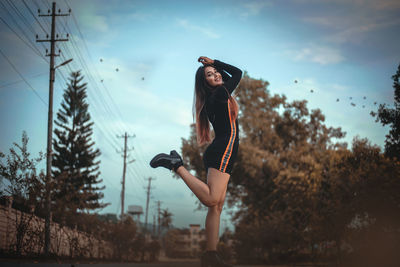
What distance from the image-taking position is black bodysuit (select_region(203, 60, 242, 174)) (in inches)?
150

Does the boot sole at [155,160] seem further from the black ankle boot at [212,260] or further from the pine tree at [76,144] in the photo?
the pine tree at [76,144]

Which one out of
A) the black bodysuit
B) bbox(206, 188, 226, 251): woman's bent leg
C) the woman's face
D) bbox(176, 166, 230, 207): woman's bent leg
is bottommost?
bbox(206, 188, 226, 251): woman's bent leg

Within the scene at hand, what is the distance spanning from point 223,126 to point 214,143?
0.69 ft

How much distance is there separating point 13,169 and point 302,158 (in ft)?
58.4

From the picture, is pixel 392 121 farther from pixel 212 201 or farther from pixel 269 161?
pixel 212 201

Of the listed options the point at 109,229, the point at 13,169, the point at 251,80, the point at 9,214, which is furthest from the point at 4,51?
the point at 251,80

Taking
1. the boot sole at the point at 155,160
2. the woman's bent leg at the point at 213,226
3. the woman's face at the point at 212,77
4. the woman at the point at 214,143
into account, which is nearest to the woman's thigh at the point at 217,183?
the woman at the point at 214,143

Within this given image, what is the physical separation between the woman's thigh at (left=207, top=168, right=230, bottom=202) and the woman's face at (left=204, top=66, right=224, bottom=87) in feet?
3.32

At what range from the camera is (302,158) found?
75.6ft

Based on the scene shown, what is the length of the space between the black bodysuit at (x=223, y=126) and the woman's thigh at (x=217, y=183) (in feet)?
0.15

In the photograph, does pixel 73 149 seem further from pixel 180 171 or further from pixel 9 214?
pixel 180 171

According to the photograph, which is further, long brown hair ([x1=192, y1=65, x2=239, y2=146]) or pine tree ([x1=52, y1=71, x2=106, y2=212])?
pine tree ([x1=52, y1=71, x2=106, y2=212])

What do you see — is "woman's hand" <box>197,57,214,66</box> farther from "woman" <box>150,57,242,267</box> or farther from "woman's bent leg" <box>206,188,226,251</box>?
"woman's bent leg" <box>206,188,226,251</box>

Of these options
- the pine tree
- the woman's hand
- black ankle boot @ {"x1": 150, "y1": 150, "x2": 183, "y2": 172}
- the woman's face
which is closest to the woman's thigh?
black ankle boot @ {"x1": 150, "y1": 150, "x2": 183, "y2": 172}
